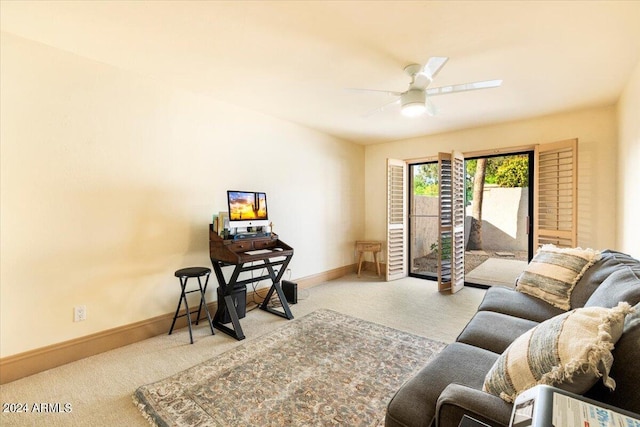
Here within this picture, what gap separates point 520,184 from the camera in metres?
5.68

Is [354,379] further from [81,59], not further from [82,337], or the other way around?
[81,59]

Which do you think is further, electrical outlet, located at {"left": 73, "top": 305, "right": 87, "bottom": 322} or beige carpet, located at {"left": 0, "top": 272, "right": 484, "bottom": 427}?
electrical outlet, located at {"left": 73, "top": 305, "right": 87, "bottom": 322}

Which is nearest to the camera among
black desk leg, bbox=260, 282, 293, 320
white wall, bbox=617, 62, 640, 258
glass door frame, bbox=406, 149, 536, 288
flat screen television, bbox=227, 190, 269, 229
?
white wall, bbox=617, 62, 640, 258

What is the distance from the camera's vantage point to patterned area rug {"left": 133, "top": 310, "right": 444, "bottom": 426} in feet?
5.51

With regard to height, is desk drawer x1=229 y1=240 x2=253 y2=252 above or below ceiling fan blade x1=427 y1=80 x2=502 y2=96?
below

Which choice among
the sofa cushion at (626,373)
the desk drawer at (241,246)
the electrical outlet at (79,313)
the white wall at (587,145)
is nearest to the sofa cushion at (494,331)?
the sofa cushion at (626,373)

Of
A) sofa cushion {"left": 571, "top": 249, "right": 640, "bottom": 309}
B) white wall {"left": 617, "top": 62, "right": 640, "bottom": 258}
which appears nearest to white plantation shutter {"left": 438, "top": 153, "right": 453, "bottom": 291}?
white wall {"left": 617, "top": 62, "right": 640, "bottom": 258}

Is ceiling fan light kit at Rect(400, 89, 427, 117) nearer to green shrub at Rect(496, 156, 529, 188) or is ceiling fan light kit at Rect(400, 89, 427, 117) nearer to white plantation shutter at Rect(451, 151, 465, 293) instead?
white plantation shutter at Rect(451, 151, 465, 293)

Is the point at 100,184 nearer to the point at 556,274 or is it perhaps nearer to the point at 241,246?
the point at 241,246

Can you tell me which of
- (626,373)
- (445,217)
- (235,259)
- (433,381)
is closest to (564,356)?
(626,373)

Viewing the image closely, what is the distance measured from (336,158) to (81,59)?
3.45 m

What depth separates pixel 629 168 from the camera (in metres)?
2.71

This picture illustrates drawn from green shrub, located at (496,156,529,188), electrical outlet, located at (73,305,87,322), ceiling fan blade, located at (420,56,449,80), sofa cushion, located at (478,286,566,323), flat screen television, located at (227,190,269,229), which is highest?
ceiling fan blade, located at (420,56,449,80)

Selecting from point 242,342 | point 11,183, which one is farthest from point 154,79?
point 242,342
